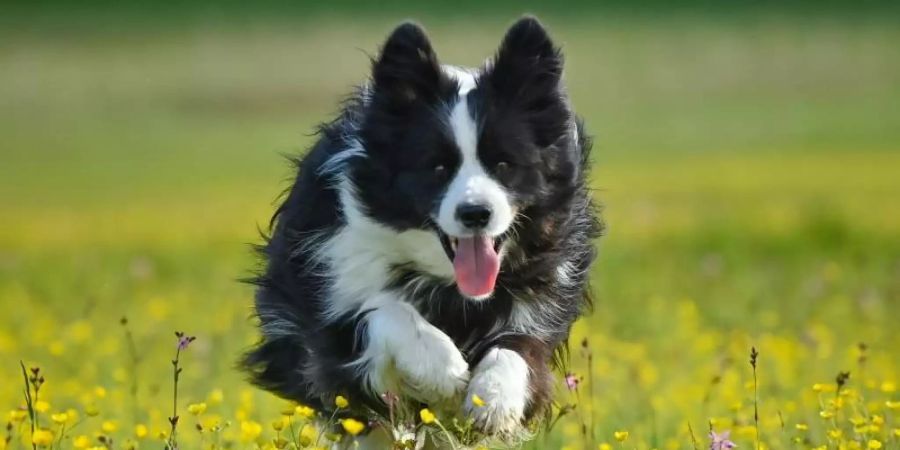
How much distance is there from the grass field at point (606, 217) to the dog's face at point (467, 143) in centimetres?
36

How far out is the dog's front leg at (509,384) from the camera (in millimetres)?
5801

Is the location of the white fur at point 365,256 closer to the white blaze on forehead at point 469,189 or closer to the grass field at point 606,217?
the white blaze on forehead at point 469,189

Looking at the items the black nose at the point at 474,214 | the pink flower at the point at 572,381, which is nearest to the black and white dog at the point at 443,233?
the black nose at the point at 474,214

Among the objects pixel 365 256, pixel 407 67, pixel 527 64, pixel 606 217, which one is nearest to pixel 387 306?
pixel 365 256

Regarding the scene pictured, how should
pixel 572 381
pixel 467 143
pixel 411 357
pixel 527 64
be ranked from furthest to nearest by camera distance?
pixel 527 64
pixel 467 143
pixel 411 357
pixel 572 381

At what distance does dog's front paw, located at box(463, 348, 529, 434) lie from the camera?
579 cm

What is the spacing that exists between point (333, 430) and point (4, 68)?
112 feet

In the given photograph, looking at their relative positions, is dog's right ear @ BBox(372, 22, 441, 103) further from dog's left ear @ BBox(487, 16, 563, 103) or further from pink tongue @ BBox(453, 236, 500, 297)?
pink tongue @ BBox(453, 236, 500, 297)

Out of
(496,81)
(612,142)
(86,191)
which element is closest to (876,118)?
(612,142)

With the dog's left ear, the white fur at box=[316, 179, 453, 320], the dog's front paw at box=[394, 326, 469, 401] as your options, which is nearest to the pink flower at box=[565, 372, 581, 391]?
the dog's front paw at box=[394, 326, 469, 401]

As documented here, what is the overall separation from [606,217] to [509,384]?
11677 millimetres

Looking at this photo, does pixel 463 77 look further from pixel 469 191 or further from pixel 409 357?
pixel 409 357

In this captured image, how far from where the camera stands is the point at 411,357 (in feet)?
19.5

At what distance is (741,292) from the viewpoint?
1209 cm
